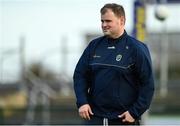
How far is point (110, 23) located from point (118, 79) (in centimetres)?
46

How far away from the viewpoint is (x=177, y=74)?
A: 25.2 metres

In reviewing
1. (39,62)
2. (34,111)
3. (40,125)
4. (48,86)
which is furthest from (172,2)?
(39,62)

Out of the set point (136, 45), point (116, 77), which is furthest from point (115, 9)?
point (116, 77)

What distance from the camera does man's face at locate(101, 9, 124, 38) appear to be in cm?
601

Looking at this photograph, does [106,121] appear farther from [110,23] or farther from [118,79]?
[110,23]

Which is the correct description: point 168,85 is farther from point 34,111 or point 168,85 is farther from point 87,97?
point 87,97

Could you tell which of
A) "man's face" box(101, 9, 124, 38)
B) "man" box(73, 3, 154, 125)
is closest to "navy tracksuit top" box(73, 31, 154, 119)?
"man" box(73, 3, 154, 125)

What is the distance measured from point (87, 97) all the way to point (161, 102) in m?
12.7

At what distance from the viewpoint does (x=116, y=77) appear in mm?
6113

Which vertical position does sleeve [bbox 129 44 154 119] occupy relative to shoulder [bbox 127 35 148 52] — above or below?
below

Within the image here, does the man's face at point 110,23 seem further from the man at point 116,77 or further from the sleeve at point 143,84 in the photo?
the sleeve at point 143,84

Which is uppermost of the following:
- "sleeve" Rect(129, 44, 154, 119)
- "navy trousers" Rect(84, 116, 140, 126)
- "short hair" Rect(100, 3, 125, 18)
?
"short hair" Rect(100, 3, 125, 18)

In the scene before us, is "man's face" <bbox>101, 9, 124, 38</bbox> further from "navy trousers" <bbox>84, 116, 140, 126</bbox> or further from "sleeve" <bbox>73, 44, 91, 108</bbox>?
"navy trousers" <bbox>84, 116, 140, 126</bbox>

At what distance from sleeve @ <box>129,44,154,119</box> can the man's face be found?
0.86 feet
